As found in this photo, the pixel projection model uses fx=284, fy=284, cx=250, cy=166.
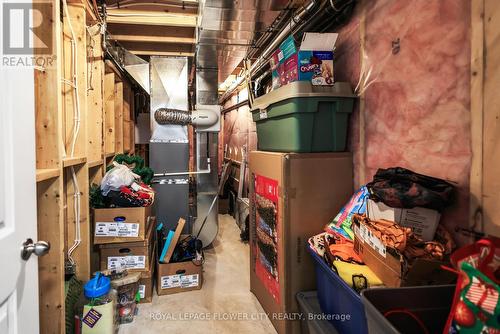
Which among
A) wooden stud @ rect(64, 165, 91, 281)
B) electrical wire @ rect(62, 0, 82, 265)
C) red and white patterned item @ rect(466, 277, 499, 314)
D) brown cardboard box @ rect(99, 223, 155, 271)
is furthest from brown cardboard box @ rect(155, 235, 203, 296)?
red and white patterned item @ rect(466, 277, 499, 314)

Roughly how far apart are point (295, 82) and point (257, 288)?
1.73m

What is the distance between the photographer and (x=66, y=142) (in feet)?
6.40

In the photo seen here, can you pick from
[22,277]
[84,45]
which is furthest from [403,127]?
[84,45]

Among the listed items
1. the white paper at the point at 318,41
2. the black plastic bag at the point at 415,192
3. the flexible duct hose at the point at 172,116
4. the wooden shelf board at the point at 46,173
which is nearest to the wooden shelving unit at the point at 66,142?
the wooden shelf board at the point at 46,173

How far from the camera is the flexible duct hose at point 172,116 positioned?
3406mm

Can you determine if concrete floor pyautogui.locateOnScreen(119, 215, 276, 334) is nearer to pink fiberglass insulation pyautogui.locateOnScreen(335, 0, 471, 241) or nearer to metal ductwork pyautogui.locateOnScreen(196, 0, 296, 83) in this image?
pink fiberglass insulation pyautogui.locateOnScreen(335, 0, 471, 241)

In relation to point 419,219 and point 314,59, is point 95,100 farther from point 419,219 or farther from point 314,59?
point 419,219

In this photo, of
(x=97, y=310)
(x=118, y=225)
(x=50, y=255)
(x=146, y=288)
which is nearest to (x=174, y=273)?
(x=146, y=288)

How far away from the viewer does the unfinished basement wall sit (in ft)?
3.75

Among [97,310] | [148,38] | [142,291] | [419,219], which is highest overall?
[148,38]

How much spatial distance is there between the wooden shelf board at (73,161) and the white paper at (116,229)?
575 millimetres

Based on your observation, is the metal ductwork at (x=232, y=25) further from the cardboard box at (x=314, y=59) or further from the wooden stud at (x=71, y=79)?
the wooden stud at (x=71, y=79)

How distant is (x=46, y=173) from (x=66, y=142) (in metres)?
0.77

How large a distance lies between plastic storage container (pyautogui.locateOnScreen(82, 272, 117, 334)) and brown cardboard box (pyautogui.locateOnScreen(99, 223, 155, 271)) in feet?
1.38
